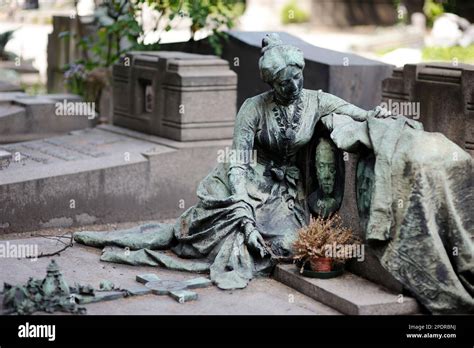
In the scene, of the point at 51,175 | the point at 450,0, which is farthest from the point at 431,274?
the point at 450,0

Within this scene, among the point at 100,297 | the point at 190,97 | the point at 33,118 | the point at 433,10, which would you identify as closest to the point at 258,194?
the point at 100,297

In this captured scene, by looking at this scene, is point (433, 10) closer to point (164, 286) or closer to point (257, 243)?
point (257, 243)

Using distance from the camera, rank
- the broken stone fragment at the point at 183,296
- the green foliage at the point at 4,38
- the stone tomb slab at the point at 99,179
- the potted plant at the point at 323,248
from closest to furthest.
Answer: the broken stone fragment at the point at 183,296 → the potted plant at the point at 323,248 → the stone tomb slab at the point at 99,179 → the green foliage at the point at 4,38

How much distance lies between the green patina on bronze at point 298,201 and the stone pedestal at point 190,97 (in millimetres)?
2386

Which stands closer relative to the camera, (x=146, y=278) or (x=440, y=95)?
(x=146, y=278)

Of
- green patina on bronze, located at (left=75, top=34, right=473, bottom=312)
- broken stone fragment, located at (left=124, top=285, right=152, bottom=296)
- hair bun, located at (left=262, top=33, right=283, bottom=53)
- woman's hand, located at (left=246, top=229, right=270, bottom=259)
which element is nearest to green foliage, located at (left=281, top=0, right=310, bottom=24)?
green patina on bronze, located at (left=75, top=34, right=473, bottom=312)

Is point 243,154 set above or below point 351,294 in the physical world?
above

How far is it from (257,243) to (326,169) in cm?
85

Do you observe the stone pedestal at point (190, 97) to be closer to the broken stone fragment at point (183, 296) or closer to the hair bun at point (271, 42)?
the hair bun at point (271, 42)

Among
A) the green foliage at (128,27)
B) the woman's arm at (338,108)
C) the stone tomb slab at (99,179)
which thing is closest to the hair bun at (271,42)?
the woman's arm at (338,108)

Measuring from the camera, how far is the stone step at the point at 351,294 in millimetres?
7402

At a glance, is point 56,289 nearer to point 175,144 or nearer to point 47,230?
→ point 47,230

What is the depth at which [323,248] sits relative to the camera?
796cm
